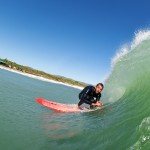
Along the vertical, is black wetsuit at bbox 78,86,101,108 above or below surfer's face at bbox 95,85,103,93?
below

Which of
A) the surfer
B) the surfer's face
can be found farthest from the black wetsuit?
the surfer's face

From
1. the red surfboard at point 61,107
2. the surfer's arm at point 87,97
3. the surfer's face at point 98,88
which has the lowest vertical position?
the red surfboard at point 61,107

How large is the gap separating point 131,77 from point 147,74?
2.66m

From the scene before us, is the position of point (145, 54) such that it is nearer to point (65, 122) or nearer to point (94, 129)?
point (65, 122)

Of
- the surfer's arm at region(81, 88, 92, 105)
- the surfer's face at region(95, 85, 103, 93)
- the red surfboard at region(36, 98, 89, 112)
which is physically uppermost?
the surfer's face at region(95, 85, 103, 93)

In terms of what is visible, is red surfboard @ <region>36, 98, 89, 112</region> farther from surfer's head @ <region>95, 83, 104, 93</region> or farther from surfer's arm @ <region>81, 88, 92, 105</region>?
surfer's head @ <region>95, 83, 104, 93</region>

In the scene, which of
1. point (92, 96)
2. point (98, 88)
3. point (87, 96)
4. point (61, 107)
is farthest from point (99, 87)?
point (61, 107)

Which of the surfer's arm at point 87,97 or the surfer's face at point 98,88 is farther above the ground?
the surfer's face at point 98,88

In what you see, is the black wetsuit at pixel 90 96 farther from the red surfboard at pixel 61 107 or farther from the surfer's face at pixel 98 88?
the red surfboard at pixel 61 107

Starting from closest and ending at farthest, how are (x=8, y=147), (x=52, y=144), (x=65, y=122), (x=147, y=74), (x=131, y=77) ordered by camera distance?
(x=8, y=147)
(x=52, y=144)
(x=65, y=122)
(x=147, y=74)
(x=131, y=77)

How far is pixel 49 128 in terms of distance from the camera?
9.80 m

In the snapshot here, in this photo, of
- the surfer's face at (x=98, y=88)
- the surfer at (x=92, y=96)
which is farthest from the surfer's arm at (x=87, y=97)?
the surfer's face at (x=98, y=88)

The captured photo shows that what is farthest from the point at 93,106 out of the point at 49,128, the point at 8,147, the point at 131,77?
the point at 8,147

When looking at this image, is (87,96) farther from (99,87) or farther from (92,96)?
(99,87)
